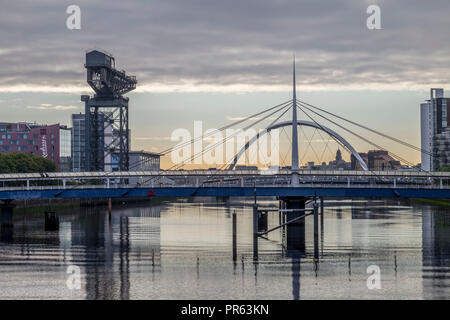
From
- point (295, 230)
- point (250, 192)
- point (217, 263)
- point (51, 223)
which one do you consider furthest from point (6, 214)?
point (217, 263)

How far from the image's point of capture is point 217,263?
52.7 meters

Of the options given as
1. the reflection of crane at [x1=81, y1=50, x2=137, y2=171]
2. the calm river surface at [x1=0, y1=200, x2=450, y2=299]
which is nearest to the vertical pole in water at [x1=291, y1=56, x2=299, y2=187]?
the calm river surface at [x1=0, y1=200, x2=450, y2=299]

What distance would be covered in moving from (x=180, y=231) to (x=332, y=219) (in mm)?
28193

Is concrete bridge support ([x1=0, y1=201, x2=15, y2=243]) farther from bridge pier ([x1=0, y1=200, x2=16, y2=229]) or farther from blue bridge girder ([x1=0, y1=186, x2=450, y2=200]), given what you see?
blue bridge girder ([x1=0, y1=186, x2=450, y2=200])

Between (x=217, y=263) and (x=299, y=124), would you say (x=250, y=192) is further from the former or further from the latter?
(x=299, y=124)

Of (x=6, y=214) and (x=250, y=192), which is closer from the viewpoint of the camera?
(x=250, y=192)

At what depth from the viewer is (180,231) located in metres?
80.4

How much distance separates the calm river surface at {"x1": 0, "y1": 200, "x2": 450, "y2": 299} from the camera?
4178cm

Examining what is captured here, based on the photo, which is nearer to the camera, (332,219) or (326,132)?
(332,219)

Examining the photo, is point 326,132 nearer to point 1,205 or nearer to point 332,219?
point 332,219

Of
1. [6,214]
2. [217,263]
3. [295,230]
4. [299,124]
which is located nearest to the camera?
[217,263]
